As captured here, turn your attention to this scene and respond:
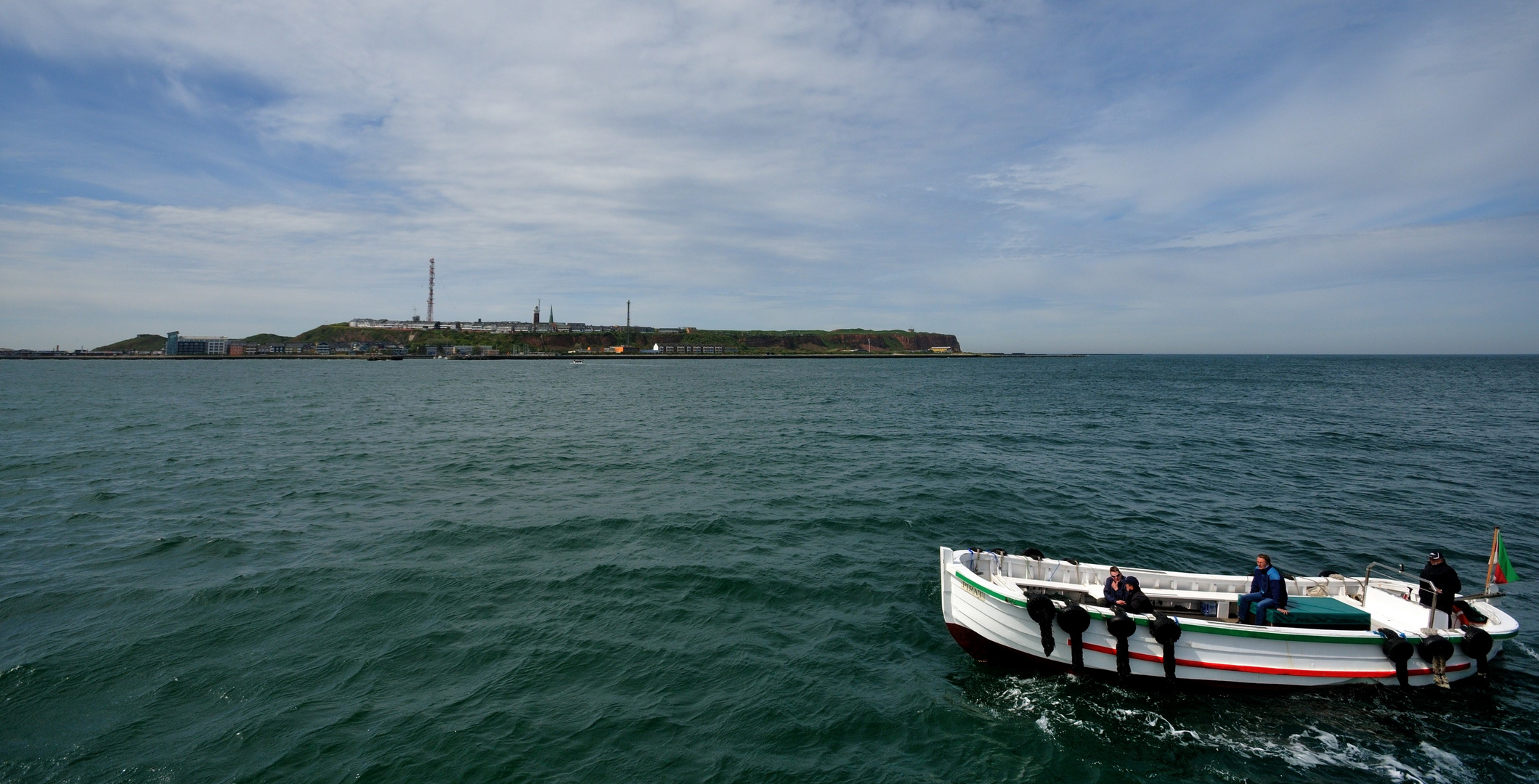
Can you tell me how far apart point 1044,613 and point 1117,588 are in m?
2.10

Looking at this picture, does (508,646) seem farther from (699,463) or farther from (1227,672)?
(699,463)

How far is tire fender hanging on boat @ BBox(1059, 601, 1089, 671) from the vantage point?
46.3 ft

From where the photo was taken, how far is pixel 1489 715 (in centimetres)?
1339

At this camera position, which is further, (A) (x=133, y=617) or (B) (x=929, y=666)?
(A) (x=133, y=617)

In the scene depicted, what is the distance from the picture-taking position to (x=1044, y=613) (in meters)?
14.2

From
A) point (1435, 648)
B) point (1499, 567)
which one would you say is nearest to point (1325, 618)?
point (1435, 648)

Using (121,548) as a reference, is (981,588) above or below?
above

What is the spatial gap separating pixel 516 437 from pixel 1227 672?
45206mm

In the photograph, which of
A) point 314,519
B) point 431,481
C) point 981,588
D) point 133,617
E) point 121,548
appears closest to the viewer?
point 981,588

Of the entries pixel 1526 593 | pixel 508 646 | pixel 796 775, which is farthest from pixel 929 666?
pixel 1526 593

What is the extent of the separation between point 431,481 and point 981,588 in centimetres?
2848

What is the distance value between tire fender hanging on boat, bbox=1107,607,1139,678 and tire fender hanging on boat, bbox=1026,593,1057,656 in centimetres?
119

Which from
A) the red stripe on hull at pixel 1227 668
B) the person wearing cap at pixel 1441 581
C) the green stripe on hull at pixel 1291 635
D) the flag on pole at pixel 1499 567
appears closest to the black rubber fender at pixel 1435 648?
the green stripe on hull at pixel 1291 635

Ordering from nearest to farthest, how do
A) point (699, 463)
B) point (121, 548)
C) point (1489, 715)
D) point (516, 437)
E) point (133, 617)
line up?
point (1489, 715) → point (133, 617) → point (121, 548) → point (699, 463) → point (516, 437)
